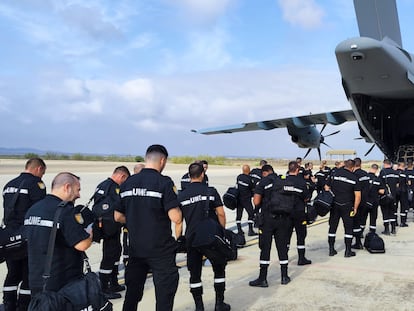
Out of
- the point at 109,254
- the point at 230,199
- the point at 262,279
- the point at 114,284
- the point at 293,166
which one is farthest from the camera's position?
the point at 230,199

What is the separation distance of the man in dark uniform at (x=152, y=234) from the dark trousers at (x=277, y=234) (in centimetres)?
236

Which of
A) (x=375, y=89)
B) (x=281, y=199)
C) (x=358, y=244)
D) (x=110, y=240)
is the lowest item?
(x=358, y=244)

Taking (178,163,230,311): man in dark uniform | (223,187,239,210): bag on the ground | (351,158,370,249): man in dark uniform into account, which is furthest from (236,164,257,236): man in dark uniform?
(178,163,230,311): man in dark uniform

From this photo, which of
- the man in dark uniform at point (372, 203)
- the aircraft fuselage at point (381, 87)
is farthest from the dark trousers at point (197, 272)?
the aircraft fuselage at point (381, 87)

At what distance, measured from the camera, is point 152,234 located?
377 cm

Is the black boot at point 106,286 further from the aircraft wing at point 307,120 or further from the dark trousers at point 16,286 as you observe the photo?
the aircraft wing at point 307,120

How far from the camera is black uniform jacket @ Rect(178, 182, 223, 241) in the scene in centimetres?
488

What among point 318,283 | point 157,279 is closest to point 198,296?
point 157,279

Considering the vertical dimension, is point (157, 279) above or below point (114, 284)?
A: above

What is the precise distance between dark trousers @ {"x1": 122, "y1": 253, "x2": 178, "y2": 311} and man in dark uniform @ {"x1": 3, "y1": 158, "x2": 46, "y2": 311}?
1298mm

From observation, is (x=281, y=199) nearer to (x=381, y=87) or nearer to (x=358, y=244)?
(x=358, y=244)

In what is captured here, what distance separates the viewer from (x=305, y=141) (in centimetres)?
1720

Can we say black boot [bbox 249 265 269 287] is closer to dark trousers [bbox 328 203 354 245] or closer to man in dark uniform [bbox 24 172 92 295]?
dark trousers [bbox 328 203 354 245]

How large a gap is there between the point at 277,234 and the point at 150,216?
2.71 metres
